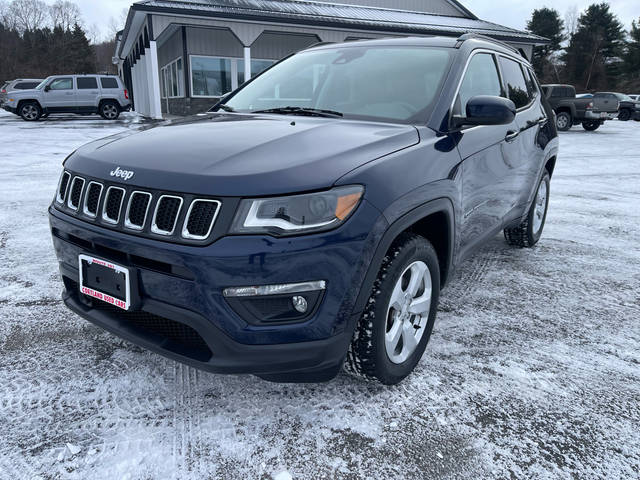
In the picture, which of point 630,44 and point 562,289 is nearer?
point 562,289

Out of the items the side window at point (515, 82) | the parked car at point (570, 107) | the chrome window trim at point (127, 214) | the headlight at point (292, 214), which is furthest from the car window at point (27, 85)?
the headlight at point (292, 214)

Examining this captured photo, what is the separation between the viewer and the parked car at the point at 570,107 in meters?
18.7

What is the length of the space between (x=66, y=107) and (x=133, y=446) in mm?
22201

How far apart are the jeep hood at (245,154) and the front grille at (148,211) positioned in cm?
4

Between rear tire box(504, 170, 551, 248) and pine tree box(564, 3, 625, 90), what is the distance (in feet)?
196

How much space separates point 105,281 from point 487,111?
1973 mm

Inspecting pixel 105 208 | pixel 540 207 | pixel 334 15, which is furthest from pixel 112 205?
pixel 334 15

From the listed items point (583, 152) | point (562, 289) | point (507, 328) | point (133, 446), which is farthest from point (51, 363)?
point (583, 152)

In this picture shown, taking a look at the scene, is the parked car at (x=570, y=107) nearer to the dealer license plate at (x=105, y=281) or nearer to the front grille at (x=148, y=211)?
the front grille at (x=148, y=211)

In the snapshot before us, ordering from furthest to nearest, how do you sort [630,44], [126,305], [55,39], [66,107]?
[55,39] < [630,44] < [66,107] < [126,305]

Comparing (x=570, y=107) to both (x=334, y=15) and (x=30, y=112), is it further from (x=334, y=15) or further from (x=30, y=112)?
(x=30, y=112)

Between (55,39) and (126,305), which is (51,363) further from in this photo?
(55,39)

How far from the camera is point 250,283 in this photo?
1.79 m

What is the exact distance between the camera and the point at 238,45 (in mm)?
21859
